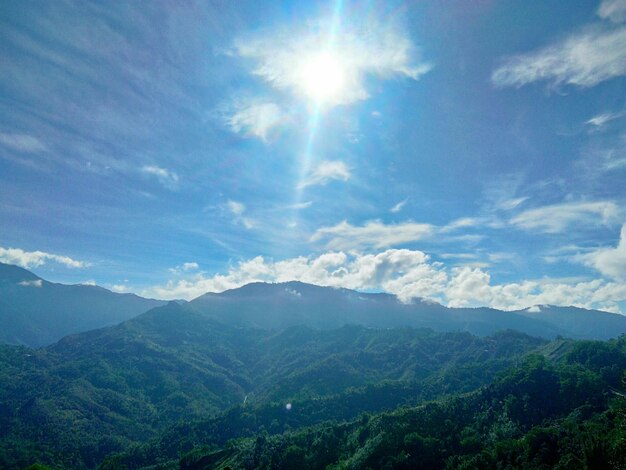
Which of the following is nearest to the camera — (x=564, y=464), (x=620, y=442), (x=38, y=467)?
(x=620, y=442)

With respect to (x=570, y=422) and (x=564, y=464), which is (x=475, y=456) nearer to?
(x=564, y=464)

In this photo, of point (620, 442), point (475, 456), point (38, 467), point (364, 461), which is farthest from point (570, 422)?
point (38, 467)

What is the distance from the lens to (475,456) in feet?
569

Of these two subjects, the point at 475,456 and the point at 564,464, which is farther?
the point at 475,456

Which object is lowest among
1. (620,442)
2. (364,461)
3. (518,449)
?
(364,461)

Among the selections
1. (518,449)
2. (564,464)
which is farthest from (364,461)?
(564,464)

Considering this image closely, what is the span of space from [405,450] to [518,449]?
54.8m

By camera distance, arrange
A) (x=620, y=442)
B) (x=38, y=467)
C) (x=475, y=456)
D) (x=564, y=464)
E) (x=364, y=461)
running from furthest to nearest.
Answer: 1. (x=364, y=461)
2. (x=475, y=456)
3. (x=38, y=467)
4. (x=564, y=464)
5. (x=620, y=442)

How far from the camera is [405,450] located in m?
194

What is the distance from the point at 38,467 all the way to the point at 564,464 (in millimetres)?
214558

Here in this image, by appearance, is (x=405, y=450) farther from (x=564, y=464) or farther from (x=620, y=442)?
(x=620, y=442)

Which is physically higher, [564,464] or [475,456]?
[564,464]

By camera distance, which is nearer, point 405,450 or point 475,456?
point 475,456

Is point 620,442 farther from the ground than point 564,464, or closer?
farther from the ground
